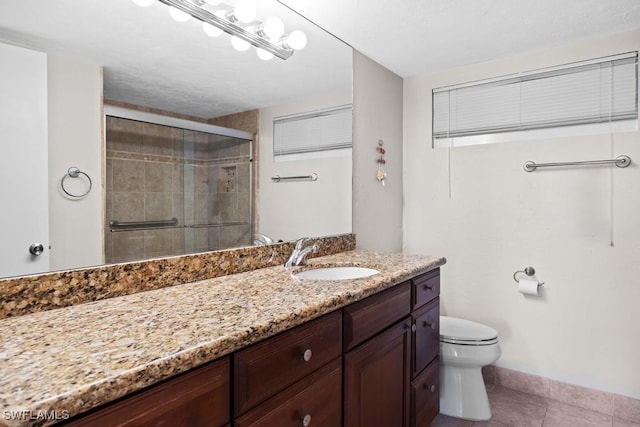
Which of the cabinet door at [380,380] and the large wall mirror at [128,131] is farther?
the cabinet door at [380,380]

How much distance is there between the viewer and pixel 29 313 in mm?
991

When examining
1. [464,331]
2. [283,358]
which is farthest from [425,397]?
[283,358]

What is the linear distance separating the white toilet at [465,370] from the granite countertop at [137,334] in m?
0.96

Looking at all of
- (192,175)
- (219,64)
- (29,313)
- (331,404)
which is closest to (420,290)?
(331,404)

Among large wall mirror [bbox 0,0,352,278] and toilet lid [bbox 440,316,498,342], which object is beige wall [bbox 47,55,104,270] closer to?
large wall mirror [bbox 0,0,352,278]

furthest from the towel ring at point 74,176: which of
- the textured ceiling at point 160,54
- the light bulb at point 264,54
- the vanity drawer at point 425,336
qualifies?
the vanity drawer at point 425,336

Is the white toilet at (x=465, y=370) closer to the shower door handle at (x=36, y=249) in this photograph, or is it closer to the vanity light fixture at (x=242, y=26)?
the vanity light fixture at (x=242, y=26)

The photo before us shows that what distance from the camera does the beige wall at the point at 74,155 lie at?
1.08 meters

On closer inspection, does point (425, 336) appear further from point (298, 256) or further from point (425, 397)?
point (298, 256)

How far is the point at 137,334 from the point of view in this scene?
83 cm

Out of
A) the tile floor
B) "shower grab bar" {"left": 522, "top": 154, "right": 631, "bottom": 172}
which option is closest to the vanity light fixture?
"shower grab bar" {"left": 522, "top": 154, "right": 631, "bottom": 172}

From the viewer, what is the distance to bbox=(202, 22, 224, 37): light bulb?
152cm

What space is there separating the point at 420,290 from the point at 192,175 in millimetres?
1125

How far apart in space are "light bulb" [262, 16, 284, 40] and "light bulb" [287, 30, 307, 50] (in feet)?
0.26
